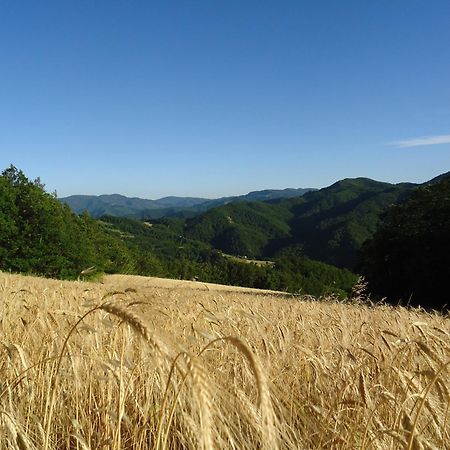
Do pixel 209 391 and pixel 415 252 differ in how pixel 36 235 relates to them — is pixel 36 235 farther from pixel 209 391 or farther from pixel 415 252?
pixel 209 391

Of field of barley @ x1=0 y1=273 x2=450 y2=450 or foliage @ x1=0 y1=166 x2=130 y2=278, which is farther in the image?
foliage @ x1=0 y1=166 x2=130 y2=278

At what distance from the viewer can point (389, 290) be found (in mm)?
35625

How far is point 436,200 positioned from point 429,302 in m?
9.50

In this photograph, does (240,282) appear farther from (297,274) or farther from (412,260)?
(412,260)

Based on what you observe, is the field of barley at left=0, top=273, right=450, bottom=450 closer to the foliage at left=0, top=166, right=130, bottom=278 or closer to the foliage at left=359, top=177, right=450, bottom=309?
the foliage at left=359, top=177, right=450, bottom=309

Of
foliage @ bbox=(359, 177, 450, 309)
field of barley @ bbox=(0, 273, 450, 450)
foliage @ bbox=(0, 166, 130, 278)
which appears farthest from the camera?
foliage @ bbox=(0, 166, 130, 278)

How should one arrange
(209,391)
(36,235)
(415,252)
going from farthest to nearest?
(36,235)
(415,252)
(209,391)

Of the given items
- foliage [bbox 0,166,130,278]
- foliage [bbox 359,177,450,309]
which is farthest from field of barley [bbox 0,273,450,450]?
foliage [bbox 0,166,130,278]

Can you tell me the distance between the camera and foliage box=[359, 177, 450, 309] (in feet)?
111

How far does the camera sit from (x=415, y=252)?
35.1 metres

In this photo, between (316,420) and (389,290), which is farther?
(389,290)

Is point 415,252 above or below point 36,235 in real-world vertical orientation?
below

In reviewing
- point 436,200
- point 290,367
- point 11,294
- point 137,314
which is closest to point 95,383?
point 290,367

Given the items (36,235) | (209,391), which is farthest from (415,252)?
(209,391)
